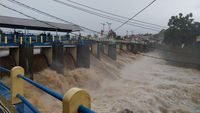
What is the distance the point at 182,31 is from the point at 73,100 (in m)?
54.0

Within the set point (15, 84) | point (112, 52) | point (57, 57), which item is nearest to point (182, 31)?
point (112, 52)

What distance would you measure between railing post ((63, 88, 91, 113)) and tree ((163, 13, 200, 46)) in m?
53.1

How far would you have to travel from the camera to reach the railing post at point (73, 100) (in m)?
1.93

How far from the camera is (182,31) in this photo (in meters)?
51.8

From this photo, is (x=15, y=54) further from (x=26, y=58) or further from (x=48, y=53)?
(x=48, y=53)

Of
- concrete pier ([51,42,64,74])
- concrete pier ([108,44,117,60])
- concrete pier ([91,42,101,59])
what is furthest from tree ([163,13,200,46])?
concrete pier ([51,42,64,74])

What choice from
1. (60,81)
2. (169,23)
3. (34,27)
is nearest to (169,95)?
(60,81)

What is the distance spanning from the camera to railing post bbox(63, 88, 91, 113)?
6.32ft

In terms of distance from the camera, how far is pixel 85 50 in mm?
24125

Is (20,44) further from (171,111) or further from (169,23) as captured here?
(169,23)

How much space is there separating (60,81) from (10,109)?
45.4ft

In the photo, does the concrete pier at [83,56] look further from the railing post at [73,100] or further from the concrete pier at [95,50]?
the railing post at [73,100]

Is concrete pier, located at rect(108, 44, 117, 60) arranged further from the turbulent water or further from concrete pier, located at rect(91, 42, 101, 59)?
the turbulent water

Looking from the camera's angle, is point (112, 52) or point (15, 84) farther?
point (112, 52)
